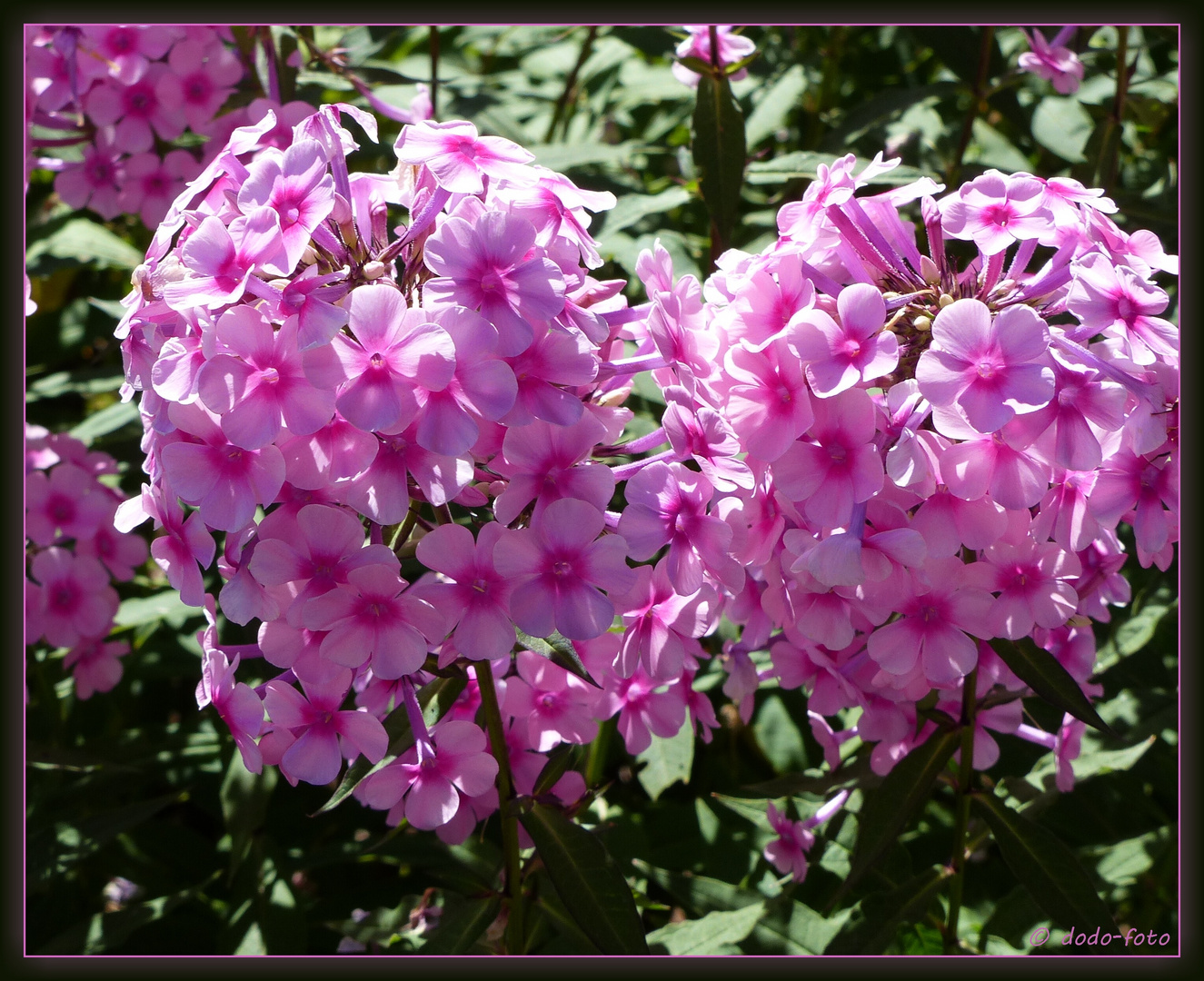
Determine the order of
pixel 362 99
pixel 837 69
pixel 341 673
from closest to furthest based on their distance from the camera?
pixel 341 673 → pixel 362 99 → pixel 837 69

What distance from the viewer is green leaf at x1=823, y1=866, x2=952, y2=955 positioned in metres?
1.31

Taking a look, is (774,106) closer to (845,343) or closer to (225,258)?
(845,343)

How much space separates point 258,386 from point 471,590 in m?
0.28

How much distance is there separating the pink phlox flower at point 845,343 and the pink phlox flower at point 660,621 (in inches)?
9.7

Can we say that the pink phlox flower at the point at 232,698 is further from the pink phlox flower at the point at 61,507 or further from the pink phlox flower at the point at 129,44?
the pink phlox flower at the point at 129,44

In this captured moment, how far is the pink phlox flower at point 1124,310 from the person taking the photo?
39.2 inches

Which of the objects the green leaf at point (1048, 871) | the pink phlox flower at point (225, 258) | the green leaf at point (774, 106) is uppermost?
the pink phlox flower at point (225, 258)

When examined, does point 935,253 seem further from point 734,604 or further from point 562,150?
point 562,150

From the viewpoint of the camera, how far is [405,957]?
4.14 feet

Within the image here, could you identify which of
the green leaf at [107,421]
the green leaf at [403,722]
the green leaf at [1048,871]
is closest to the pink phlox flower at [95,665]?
the green leaf at [107,421]

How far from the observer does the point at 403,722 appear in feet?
3.87

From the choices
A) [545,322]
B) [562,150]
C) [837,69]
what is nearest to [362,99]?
[562,150]

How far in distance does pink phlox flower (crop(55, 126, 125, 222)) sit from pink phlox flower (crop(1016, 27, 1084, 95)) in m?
1.69

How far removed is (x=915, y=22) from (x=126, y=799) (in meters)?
2.16
